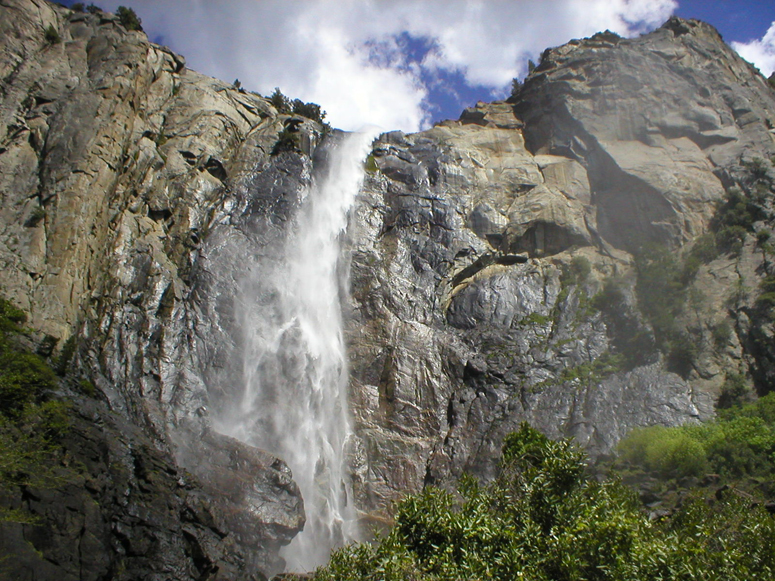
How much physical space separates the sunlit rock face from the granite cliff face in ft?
0.53

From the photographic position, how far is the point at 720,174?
134ft

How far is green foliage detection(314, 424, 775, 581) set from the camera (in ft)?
31.4

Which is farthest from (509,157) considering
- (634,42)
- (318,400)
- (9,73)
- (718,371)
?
(9,73)

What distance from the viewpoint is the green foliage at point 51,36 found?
31.7 m

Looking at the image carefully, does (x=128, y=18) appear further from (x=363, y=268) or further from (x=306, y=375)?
(x=306, y=375)

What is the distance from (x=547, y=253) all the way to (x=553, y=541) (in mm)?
29872

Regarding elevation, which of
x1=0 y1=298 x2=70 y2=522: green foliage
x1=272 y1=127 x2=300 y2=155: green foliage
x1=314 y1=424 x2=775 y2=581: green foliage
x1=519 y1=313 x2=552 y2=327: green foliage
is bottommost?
x1=314 y1=424 x2=775 y2=581: green foliage

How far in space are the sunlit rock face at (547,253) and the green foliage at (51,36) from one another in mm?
20968

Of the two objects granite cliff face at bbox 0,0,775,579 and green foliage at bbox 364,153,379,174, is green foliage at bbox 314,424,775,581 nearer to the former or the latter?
granite cliff face at bbox 0,0,775,579

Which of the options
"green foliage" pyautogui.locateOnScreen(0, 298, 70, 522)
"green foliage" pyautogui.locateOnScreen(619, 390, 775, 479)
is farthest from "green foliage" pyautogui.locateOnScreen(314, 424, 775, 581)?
"green foliage" pyautogui.locateOnScreen(619, 390, 775, 479)

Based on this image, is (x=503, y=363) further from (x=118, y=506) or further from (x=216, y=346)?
(x=118, y=506)

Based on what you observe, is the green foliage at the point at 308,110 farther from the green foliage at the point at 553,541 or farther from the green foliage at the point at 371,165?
the green foliage at the point at 553,541

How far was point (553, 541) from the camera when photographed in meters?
10.5

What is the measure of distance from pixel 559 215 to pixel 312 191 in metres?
17.8
